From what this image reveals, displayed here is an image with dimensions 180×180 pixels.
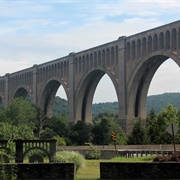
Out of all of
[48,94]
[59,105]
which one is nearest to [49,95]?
[48,94]

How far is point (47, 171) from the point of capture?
19141mm

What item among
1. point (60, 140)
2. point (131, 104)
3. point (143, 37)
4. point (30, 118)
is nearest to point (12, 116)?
point (30, 118)

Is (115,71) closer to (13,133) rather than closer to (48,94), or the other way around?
(13,133)

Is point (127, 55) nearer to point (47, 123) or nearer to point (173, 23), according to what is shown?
point (173, 23)

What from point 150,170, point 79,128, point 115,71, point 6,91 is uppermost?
point 6,91

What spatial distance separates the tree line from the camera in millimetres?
56719

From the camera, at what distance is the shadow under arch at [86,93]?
2909 inches

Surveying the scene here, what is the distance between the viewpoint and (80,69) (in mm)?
75562

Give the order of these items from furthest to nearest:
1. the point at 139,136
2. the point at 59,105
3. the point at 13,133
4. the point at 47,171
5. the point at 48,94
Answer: the point at 59,105, the point at 48,94, the point at 139,136, the point at 13,133, the point at 47,171

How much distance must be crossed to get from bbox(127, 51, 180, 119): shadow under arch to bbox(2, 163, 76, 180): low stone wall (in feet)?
128

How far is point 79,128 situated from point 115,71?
35.4 ft

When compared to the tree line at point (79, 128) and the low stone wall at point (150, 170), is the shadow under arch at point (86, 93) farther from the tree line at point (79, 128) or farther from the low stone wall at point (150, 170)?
the low stone wall at point (150, 170)

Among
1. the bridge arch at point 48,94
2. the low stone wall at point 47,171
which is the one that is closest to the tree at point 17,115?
the bridge arch at point 48,94

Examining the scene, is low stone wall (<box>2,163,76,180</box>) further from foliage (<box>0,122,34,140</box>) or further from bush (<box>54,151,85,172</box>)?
foliage (<box>0,122,34,140</box>)
